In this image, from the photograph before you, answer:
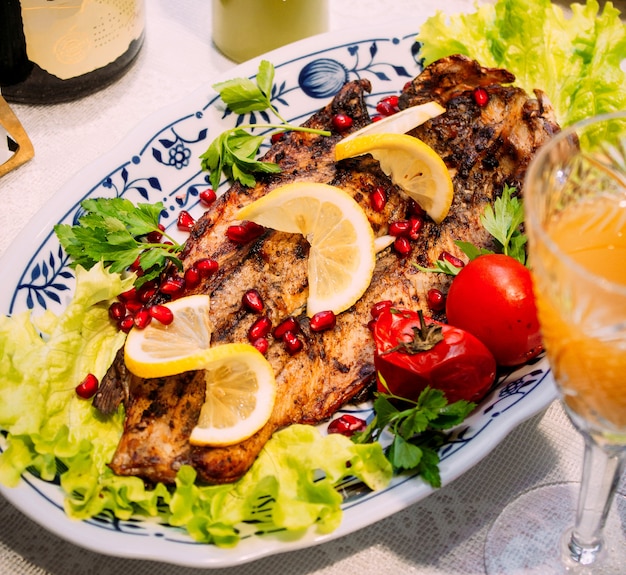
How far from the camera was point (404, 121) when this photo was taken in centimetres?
342

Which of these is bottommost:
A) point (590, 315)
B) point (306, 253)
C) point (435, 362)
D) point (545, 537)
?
point (545, 537)

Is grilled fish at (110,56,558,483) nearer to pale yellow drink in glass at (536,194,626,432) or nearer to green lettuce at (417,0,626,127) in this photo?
green lettuce at (417,0,626,127)

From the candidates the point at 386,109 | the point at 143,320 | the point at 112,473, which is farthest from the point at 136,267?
the point at 386,109

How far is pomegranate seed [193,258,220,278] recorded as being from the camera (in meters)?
3.12

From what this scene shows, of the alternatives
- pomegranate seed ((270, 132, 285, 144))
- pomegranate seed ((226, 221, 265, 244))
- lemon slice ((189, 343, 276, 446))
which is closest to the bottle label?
pomegranate seed ((270, 132, 285, 144))

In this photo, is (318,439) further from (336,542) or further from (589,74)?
(589,74)

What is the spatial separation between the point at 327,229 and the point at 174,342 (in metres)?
0.70

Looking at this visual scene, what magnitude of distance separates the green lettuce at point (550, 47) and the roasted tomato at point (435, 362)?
153cm

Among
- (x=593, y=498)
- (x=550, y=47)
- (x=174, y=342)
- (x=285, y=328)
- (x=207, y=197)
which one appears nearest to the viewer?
(x=593, y=498)

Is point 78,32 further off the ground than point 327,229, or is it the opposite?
point 78,32

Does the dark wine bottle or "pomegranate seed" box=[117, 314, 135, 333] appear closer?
"pomegranate seed" box=[117, 314, 135, 333]

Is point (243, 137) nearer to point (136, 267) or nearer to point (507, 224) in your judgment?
point (136, 267)

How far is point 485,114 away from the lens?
11.6 feet

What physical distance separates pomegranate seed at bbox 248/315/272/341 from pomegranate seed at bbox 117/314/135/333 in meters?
0.48
